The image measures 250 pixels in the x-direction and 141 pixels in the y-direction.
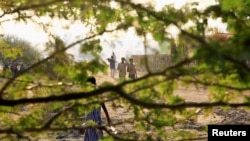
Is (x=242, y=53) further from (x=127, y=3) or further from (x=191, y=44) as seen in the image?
(x=127, y=3)

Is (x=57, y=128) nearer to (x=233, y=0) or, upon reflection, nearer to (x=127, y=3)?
(x=127, y=3)

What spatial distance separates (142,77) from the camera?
2777mm

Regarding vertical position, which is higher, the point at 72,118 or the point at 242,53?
the point at 242,53

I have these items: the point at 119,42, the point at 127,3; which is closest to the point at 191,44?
the point at 127,3

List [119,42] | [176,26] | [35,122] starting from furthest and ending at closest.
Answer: [35,122], [119,42], [176,26]

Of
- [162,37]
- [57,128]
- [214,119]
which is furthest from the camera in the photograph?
[214,119]

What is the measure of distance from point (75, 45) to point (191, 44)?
0.97 m

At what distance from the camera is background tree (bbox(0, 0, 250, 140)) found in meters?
2.50

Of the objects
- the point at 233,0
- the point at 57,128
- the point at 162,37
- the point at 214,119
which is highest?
the point at 233,0

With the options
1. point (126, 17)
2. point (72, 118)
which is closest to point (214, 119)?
point (72, 118)

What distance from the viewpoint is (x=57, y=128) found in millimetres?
3191

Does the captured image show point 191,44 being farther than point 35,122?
No

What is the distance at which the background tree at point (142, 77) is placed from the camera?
2.50 metres

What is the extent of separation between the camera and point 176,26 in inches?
98.4
